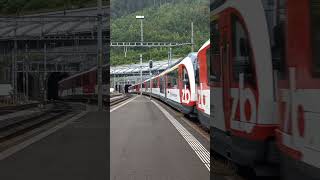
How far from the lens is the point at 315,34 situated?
16.6 ft

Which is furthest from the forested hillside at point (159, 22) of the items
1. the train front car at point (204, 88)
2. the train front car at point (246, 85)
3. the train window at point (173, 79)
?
the train front car at point (246, 85)

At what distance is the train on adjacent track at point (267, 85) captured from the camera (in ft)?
16.9

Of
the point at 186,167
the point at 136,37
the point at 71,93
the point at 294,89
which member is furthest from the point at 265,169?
the point at 136,37

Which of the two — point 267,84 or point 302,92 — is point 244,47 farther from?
point 302,92

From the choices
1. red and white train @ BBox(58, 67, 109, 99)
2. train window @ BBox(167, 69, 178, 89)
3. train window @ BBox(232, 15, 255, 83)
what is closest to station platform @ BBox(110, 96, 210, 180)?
train window @ BBox(232, 15, 255, 83)

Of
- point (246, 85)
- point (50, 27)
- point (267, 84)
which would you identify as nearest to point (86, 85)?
point (50, 27)

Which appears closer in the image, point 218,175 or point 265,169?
point 265,169

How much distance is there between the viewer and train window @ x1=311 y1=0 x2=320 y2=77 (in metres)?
5.02

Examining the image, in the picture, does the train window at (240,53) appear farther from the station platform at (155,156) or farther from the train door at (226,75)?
the station platform at (155,156)

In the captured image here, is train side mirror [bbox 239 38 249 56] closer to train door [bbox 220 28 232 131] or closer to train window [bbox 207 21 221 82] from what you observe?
train door [bbox 220 28 232 131]

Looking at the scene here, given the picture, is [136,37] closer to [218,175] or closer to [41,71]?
[41,71]

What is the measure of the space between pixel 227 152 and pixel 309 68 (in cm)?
434

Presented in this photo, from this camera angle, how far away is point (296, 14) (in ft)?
17.8

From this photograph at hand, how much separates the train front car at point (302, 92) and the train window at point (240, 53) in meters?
1.79
